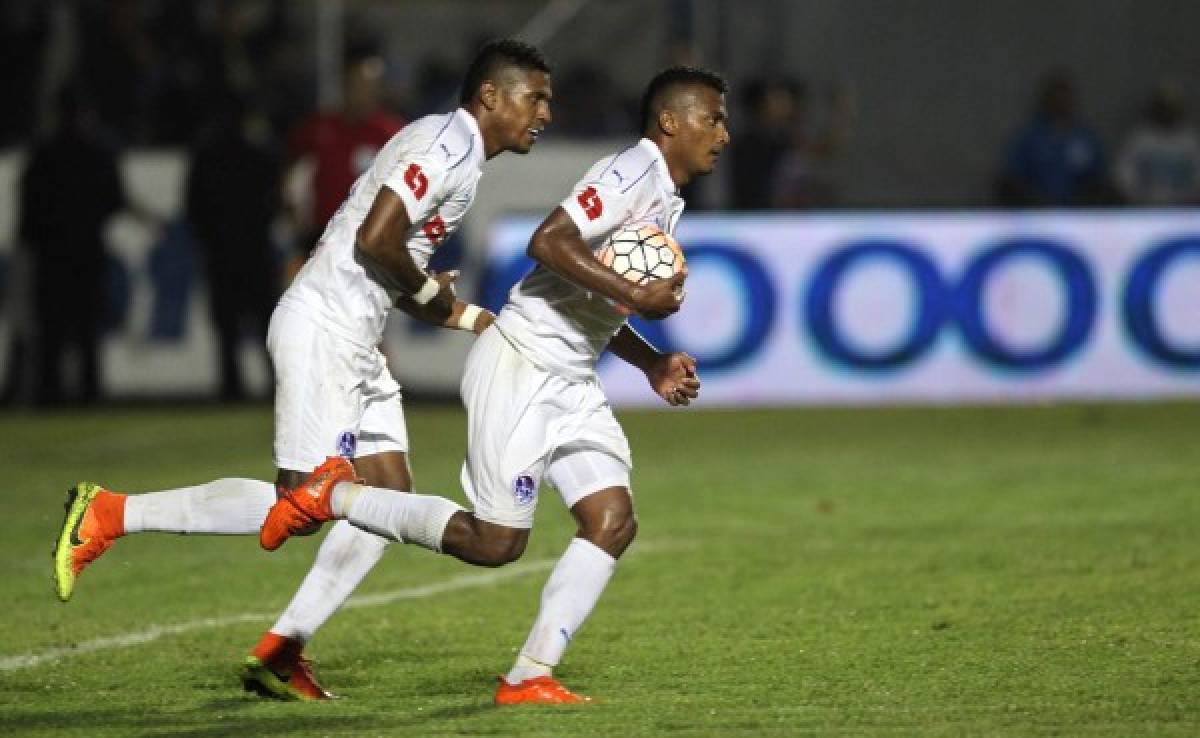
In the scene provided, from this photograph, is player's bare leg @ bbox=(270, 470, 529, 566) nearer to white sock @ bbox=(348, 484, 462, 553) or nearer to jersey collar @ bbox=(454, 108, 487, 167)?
white sock @ bbox=(348, 484, 462, 553)

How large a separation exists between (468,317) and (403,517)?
78 cm

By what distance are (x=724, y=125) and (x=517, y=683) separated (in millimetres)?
1734

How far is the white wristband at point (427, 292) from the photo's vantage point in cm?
698

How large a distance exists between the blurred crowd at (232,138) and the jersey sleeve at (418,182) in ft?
28.1

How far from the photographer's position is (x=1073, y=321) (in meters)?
15.6

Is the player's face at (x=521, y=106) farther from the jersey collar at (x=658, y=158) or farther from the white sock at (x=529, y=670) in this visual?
the white sock at (x=529, y=670)

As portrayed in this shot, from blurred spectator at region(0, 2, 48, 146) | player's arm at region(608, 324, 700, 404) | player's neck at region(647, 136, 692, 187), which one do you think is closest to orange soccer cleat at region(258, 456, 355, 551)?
player's arm at region(608, 324, 700, 404)

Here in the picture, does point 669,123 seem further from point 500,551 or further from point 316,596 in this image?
point 316,596

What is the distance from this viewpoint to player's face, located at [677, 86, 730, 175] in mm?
6922

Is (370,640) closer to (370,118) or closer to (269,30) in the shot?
(370,118)

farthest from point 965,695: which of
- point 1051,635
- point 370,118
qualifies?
point 370,118

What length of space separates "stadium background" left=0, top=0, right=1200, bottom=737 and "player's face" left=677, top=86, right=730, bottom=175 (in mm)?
1543

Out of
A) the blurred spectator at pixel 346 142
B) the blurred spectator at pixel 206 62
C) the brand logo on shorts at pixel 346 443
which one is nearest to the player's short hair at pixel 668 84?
the brand logo on shorts at pixel 346 443

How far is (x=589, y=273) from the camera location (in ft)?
21.5
